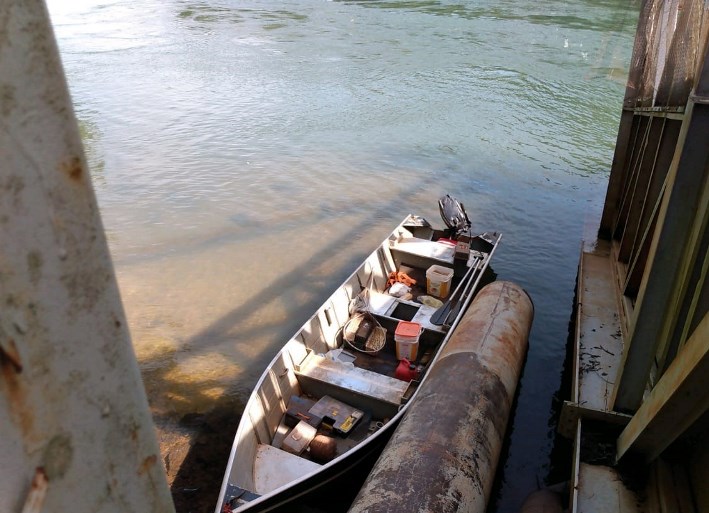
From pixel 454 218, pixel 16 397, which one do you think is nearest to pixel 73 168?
pixel 16 397

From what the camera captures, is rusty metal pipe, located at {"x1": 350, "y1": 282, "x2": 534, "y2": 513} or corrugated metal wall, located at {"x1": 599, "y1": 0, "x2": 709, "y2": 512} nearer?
corrugated metal wall, located at {"x1": 599, "y1": 0, "x2": 709, "y2": 512}

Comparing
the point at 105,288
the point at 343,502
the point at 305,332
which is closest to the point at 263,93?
the point at 305,332

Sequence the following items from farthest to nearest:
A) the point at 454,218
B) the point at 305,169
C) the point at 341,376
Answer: the point at 305,169 < the point at 454,218 < the point at 341,376

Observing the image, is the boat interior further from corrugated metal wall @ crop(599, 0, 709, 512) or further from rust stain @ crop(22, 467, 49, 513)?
rust stain @ crop(22, 467, 49, 513)

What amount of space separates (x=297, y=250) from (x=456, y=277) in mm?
4739

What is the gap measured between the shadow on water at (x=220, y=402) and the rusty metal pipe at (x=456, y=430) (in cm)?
190

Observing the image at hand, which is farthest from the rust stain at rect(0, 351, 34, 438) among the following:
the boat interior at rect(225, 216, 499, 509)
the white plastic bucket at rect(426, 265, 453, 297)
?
the white plastic bucket at rect(426, 265, 453, 297)

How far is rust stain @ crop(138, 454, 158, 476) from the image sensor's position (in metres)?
1.30

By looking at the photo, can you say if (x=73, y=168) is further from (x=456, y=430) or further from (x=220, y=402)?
(x=220, y=402)

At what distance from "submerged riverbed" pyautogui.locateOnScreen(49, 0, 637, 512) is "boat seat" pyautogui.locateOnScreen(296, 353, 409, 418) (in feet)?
5.67

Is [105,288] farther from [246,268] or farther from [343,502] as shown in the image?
[246,268]

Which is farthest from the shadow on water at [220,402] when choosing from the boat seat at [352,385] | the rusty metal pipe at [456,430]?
the rusty metal pipe at [456,430]

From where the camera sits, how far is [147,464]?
131 centimetres

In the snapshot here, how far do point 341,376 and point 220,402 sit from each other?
251 cm
